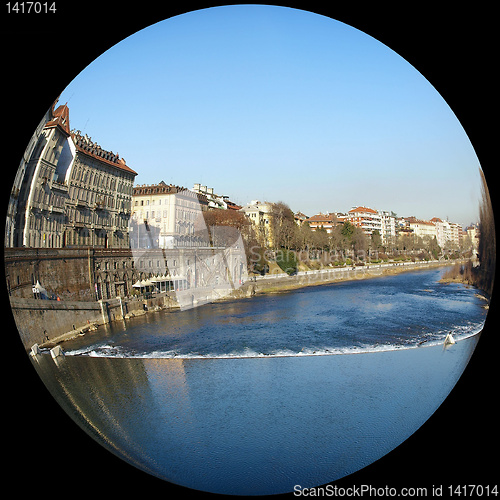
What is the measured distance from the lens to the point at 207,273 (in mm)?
4238

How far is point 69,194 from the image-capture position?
4031 millimetres

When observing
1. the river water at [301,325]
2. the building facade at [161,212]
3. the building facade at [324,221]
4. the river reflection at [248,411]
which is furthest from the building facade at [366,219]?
the building facade at [161,212]

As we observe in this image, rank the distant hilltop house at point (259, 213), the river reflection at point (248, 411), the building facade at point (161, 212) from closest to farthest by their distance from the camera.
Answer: the building facade at point (161, 212), the river reflection at point (248, 411), the distant hilltop house at point (259, 213)

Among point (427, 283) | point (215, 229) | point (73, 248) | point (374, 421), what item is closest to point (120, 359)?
point (73, 248)

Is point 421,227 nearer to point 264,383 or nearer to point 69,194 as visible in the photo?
point 264,383

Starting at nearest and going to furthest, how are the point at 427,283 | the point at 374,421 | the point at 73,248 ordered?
the point at 73,248 → the point at 374,421 → the point at 427,283

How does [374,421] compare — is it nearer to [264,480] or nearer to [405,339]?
[405,339]

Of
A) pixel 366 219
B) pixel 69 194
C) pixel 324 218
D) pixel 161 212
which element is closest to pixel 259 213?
pixel 324 218

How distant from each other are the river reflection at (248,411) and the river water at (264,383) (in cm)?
1

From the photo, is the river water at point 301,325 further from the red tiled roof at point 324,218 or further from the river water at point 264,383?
the red tiled roof at point 324,218

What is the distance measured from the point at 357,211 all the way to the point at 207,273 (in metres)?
1.69

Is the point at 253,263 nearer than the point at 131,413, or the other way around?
the point at 131,413

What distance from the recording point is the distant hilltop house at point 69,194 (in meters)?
3.99

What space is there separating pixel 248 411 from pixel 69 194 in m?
2.70
